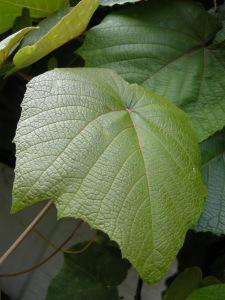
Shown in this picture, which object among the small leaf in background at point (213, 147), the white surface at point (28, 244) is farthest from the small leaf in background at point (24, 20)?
the white surface at point (28, 244)


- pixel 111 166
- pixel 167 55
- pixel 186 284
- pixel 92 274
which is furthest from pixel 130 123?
pixel 92 274

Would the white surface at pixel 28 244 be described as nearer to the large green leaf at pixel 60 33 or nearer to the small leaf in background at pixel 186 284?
the small leaf in background at pixel 186 284

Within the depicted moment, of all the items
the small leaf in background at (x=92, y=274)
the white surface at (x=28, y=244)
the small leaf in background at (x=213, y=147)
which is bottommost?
the white surface at (x=28, y=244)

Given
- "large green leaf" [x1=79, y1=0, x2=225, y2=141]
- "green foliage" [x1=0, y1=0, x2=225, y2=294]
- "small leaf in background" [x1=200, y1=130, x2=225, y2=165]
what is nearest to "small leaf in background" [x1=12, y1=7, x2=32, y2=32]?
"green foliage" [x1=0, y1=0, x2=225, y2=294]

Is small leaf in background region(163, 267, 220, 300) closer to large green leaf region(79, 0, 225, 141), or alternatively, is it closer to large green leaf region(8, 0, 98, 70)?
large green leaf region(79, 0, 225, 141)

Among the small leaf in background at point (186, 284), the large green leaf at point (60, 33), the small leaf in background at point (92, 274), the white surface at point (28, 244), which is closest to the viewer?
the large green leaf at point (60, 33)

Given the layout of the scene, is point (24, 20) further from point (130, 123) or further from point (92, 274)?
point (92, 274)

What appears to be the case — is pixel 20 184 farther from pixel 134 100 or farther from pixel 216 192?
pixel 216 192
